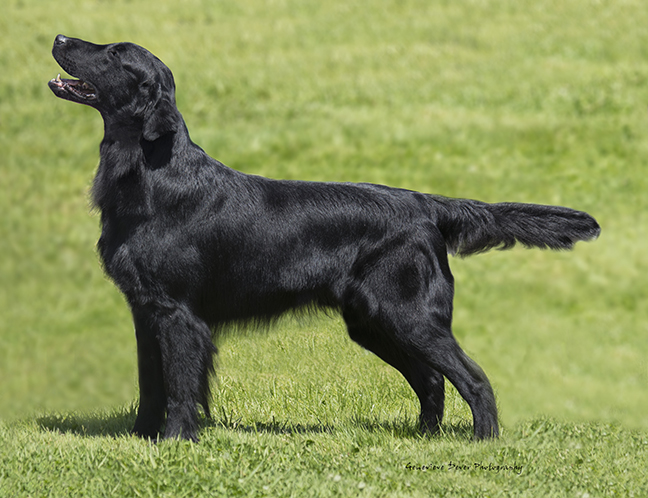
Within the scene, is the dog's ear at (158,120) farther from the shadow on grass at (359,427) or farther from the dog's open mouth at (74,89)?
the shadow on grass at (359,427)

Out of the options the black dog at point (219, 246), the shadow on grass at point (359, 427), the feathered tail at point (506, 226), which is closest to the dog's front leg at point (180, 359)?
the black dog at point (219, 246)

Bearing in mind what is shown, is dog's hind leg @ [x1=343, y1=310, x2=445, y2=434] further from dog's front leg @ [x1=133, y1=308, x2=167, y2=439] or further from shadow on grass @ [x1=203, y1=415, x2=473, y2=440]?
dog's front leg @ [x1=133, y1=308, x2=167, y2=439]

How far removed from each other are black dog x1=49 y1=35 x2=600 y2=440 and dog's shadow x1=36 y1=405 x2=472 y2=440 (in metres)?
0.29

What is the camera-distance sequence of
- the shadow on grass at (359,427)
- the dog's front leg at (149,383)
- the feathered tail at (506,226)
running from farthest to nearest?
the feathered tail at (506,226) → the shadow on grass at (359,427) → the dog's front leg at (149,383)

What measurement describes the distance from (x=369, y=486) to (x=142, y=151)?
8.14 ft

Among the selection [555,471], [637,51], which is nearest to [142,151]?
[555,471]

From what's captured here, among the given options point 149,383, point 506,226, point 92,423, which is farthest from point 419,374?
point 92,423

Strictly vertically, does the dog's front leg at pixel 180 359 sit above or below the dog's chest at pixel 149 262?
below

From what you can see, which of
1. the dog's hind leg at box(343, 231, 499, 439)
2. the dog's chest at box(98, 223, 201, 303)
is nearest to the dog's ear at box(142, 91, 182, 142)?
the dog's chest at box(98, 223, 201, 303)

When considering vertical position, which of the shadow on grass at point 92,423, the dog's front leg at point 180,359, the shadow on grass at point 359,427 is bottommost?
the shadow on grass at point 92,423

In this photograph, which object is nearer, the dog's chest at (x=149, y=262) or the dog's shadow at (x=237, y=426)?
the dog's chest at (x=149, y=262)

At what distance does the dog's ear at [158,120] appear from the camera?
4.54 meters

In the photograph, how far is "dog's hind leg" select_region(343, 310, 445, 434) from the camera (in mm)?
5109

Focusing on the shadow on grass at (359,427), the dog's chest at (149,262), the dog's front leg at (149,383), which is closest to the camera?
the dog's chest at (149,262)
